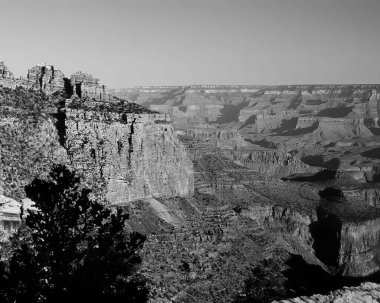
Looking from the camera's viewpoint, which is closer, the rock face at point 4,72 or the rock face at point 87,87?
the rock face at point 4,72

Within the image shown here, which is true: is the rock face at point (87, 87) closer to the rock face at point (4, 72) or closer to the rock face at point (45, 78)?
the rock face at point (45, 78)

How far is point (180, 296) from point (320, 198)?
73.7 m

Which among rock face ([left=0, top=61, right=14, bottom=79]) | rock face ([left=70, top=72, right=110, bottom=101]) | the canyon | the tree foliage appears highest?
rock face ([left=0, top=61, right=14, bottom=79])

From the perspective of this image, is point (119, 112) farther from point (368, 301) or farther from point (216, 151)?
Result: point (216, 151)

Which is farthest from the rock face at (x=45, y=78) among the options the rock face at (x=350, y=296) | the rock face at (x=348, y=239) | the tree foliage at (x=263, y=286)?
the rock face at (x=348, y=239)

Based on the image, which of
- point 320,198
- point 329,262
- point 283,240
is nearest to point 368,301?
point 283,240

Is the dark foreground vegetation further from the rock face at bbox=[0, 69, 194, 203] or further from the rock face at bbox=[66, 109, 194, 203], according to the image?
the rock face at bbox=[66, 109, 194, 203]

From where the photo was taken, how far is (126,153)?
67.7m

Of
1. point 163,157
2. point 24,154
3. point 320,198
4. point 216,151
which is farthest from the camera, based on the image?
point 216,151

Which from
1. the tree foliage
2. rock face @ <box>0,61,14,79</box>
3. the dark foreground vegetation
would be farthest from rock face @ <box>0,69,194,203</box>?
the dark foreground vegetation

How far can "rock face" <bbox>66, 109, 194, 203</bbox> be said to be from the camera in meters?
62.7

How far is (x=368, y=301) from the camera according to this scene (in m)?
24.0

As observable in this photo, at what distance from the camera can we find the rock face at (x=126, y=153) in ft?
206

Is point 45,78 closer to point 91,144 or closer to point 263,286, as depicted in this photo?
point 91,144
